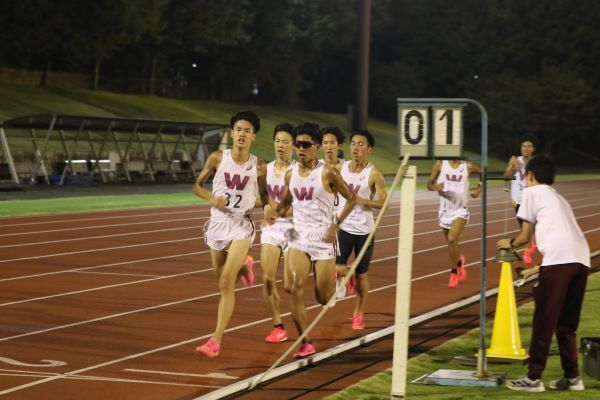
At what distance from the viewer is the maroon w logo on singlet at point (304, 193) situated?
10305 millimetres

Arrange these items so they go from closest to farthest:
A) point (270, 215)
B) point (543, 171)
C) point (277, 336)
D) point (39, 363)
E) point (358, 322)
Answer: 1. point (543, 171)
2. point (39, 363)
3. point (270, 215)
4. point (277, 336)
5. point (358, 322)

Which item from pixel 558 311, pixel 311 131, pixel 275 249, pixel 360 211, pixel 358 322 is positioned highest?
pixel 311 131

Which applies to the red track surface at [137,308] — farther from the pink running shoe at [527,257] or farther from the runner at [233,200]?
the runner at [233,200]

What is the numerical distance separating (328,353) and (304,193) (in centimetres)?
141

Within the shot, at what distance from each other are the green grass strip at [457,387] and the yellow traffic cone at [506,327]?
0.14 m

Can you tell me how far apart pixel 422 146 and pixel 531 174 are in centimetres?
81

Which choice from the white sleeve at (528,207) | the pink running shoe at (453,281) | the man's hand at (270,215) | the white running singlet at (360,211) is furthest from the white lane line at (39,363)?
the pink running shoe at (453,281)

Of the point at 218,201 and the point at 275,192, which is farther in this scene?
the point at 275,192

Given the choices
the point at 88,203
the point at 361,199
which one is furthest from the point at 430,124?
the point at 88,203

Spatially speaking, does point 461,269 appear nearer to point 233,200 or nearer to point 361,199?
point 361,199

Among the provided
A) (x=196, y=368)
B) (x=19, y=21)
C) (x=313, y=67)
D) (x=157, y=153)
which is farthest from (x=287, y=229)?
(x=313, y=67)

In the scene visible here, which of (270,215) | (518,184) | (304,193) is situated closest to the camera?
(304,193)

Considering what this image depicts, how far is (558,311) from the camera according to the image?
825 centimetres

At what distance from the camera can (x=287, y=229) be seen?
10531 mm
